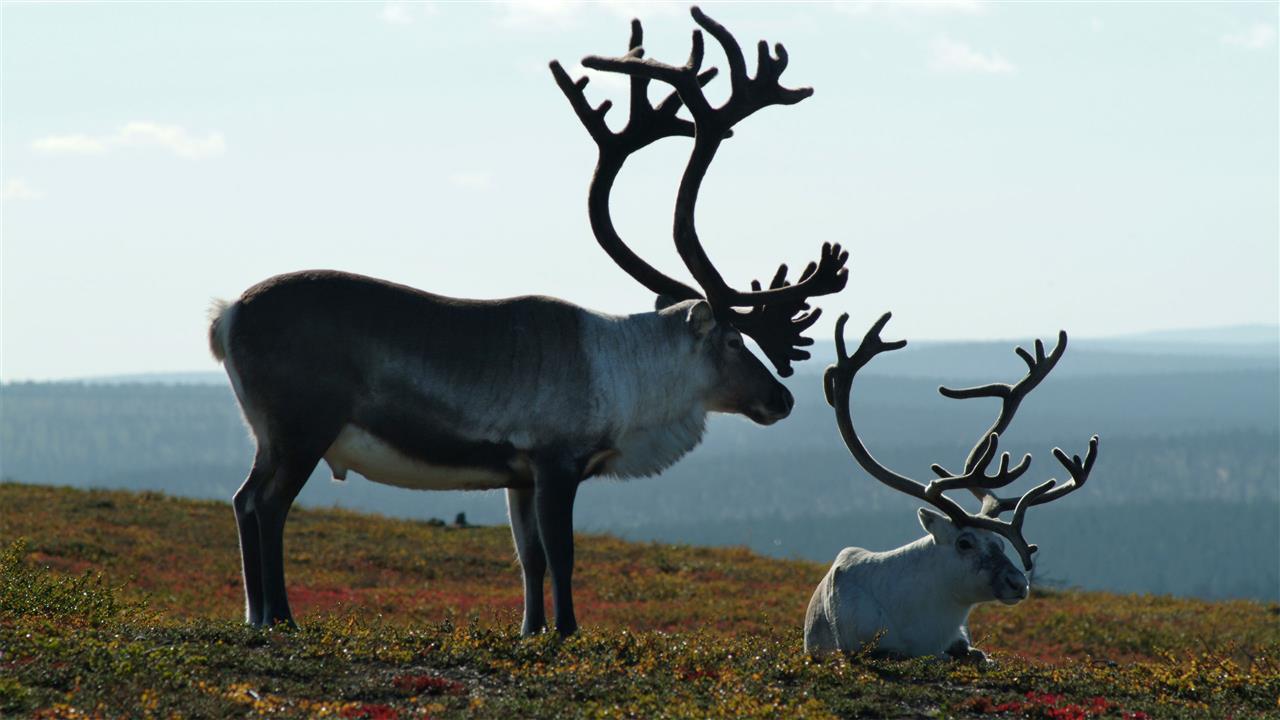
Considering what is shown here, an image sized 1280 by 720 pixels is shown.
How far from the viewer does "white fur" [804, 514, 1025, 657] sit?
12.4 m

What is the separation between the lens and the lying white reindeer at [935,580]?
12.3 meters

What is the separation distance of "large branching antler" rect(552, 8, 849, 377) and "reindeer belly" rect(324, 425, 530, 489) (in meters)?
2.53

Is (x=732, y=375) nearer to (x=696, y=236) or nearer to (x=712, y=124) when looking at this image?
(x=696, y=236)

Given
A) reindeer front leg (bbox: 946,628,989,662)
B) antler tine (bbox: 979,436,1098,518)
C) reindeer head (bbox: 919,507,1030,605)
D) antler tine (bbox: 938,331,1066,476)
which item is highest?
antler tine (bbox: 938,331,1066,476)

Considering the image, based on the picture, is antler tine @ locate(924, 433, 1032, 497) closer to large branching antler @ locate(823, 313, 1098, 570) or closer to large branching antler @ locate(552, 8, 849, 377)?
large branching antler @ locate(823, 313, 1098, 570)

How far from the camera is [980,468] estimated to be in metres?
13.1

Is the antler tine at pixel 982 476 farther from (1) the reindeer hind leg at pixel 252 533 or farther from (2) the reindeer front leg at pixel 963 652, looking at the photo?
(1) the reindeer hind leg at pixel 252 533

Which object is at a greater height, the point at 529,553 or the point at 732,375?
the point at 732,375

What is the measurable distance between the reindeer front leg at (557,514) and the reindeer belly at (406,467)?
0.27m

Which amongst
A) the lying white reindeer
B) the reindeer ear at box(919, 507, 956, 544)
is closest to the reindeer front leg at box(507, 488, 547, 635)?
the lying white reindeer

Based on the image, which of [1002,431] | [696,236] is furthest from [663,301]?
[1002,431]

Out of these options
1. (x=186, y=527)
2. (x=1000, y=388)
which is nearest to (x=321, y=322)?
(x=1000, y=388)

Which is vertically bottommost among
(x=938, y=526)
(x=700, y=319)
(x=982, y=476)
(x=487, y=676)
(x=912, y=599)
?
(x=487, y=676)

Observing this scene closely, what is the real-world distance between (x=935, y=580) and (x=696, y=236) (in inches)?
147
